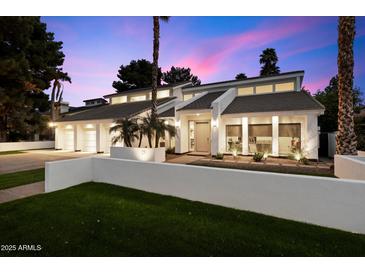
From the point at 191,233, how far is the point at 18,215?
4558mm

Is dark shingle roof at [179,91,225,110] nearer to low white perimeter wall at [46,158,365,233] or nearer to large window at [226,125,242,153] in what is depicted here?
large window at [226,125,242,153]

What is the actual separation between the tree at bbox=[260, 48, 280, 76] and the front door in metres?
25.2

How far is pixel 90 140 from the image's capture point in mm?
18734

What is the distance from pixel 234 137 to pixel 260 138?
190 centimetres

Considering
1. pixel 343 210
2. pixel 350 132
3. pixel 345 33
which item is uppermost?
pixel 345 33

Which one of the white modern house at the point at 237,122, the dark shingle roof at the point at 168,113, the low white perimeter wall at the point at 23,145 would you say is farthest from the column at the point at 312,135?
the low white perimeter wall at the point at 23,145

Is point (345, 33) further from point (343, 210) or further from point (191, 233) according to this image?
point (191, 233)

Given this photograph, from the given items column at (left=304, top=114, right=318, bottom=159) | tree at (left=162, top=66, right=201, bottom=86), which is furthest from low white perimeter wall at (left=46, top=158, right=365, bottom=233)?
tree at (left=162, top=66, right=201, bottom=86)

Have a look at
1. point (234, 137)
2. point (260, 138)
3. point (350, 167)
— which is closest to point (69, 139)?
point (234, 137)

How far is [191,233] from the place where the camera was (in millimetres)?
3982

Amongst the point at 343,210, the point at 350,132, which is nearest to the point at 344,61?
the point at 350,132

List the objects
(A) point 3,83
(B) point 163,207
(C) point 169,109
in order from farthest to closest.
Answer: (C) point 169,109, (A) point 3,83, (B) point 163,207

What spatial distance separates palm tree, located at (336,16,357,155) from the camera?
8516 mm
